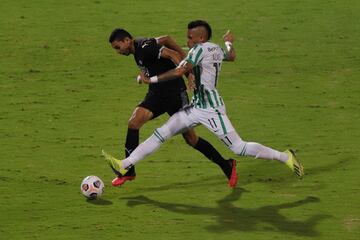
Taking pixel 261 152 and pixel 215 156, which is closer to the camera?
pixel 261 152

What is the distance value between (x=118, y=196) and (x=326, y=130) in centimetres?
465

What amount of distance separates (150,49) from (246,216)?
2769 mm

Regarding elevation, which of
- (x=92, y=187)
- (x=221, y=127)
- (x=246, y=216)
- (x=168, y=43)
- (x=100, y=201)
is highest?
(x=168, y=43)

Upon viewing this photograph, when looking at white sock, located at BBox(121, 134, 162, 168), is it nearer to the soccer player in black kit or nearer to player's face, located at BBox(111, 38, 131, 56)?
the soccer player in black kit

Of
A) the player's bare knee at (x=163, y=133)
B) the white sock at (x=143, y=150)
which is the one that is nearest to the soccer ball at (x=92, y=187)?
the white sock at (x=143, y=150)

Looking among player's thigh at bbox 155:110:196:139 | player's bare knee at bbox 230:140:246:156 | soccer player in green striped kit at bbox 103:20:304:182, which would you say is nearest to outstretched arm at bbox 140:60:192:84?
soccer player in green striped kit at bbox 103:20:304:182

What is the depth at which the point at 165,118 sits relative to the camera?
1894 centimetres

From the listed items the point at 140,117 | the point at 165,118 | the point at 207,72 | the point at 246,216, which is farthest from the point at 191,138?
the point at 165,118

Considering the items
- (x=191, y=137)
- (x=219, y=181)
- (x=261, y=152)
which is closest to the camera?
(x=261, y=152)

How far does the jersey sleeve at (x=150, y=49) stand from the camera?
14.6m

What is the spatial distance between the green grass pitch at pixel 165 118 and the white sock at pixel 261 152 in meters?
0.71

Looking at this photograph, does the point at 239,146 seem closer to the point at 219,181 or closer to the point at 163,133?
the point at 163,133

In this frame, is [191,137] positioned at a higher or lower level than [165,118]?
lower

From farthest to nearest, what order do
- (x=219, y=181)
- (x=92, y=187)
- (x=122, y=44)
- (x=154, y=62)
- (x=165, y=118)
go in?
(x=165, y=118)
(x=219, y=181)
(x=154, y=62)
(x=92, y=187)
(x=122, y=44)
